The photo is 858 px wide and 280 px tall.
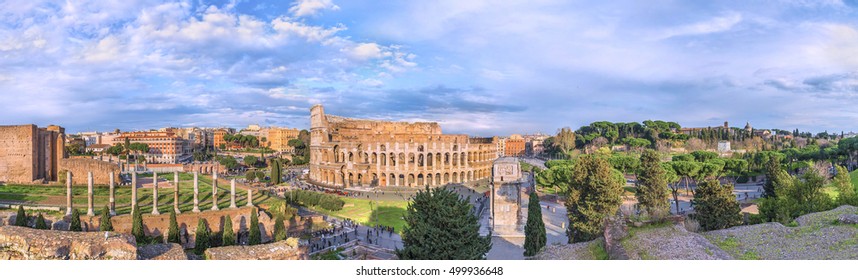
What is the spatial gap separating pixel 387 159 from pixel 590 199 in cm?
2897

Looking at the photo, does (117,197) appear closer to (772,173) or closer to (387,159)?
(387,159)

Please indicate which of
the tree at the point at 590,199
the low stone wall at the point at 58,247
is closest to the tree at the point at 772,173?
the tree at the point at 590,199

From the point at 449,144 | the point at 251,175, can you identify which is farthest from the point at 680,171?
the point at 251,175

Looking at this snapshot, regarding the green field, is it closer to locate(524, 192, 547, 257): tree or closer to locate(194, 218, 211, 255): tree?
locate(194, 218, 211, 255): tree

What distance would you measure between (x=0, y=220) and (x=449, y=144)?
35.3 m

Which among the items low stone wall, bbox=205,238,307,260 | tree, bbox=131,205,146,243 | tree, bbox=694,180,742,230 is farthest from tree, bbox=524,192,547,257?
tree, bbox=131,205,146,243

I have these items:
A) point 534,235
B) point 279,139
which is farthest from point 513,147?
point 534,235

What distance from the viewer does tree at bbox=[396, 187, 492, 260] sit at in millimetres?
12609

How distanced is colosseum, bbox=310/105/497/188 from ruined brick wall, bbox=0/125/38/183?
2356 centimetres

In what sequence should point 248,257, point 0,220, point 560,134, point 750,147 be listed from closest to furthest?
point 248,257
point 0,220
point 750,147
point 560,134

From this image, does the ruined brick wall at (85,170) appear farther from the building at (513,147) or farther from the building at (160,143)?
the building at (513,147)

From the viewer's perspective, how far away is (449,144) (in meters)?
47.9

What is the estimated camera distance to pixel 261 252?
1312 centimetres
